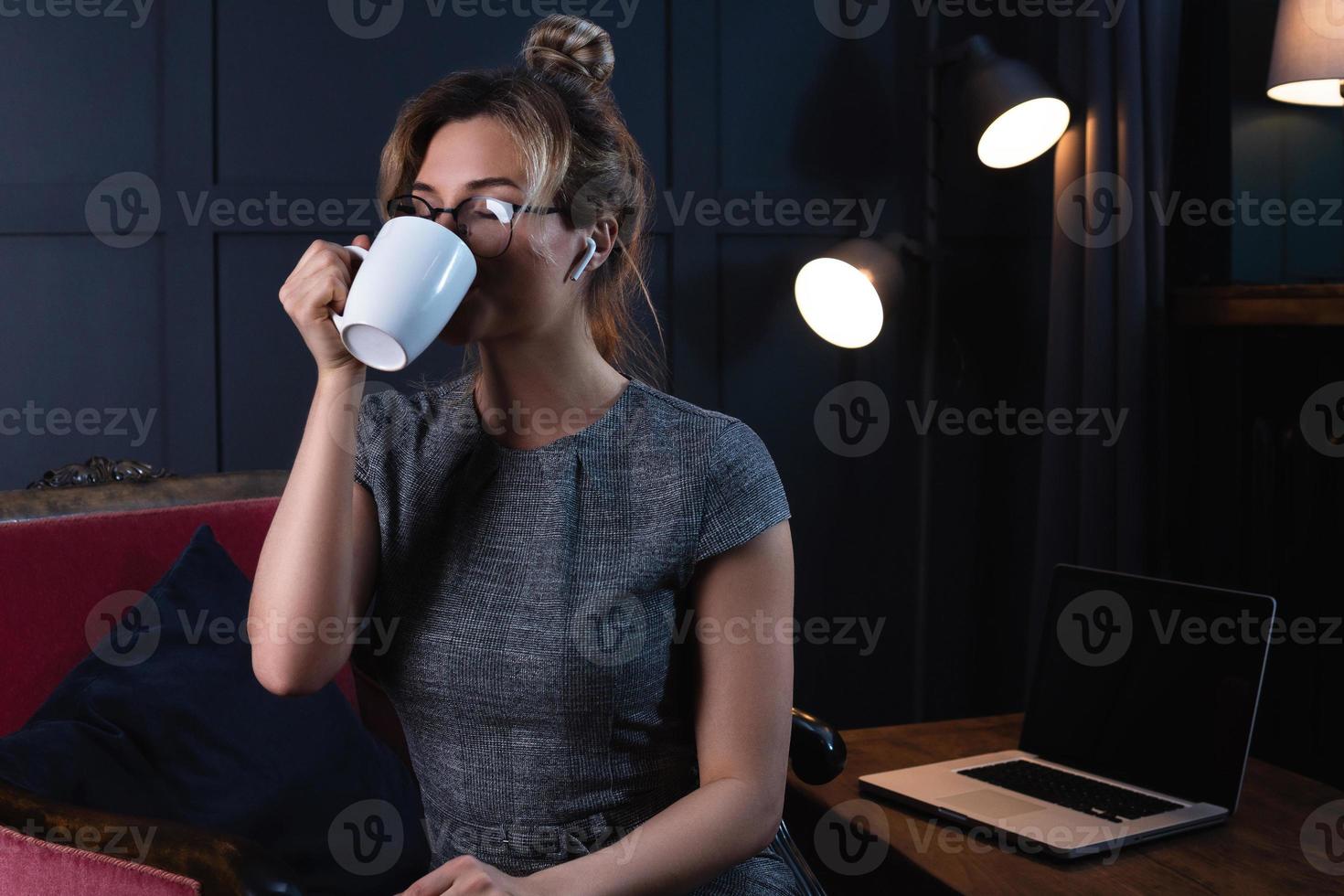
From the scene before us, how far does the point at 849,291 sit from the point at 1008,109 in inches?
15.8

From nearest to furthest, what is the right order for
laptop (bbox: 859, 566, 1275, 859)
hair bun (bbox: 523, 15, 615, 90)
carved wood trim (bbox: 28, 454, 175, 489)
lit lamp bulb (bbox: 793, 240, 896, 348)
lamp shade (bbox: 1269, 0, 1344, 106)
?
1. hair bun (bbox: 523, 15, 615, 90)
2. laptop (bbox: 859, 566, 1275, 859)
3. carved wood trim (bbox: 28, 454, 175, 489)
4. lamp shade (bbox: 1269, 0, 1344, 106)
5. lit lamp bulb (bbox: 793, 240, 896, 348)

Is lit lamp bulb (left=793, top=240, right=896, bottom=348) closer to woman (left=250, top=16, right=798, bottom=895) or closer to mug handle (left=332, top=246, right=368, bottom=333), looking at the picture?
woman (left=250, top=16, right=798, bottom=895)

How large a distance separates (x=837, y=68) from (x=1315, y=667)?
1442 millimetres

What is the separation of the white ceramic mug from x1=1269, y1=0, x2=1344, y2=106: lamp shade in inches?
61.0

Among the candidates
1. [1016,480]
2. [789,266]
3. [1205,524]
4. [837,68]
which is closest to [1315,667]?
[1205,524]

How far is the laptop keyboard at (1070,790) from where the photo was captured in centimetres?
137

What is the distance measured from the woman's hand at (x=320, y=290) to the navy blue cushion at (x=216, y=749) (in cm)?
45

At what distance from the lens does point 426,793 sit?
118cm

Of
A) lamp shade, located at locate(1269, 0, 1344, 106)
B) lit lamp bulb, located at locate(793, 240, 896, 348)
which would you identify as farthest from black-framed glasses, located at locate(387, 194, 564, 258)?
lamp shade, located at locate(1269, 0, 1344, 106)

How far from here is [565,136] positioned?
112 cm

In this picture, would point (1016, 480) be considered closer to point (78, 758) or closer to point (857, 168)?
point (857, 168)

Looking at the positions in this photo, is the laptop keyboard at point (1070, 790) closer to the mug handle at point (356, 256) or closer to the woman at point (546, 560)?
the woman at point (546, 560)

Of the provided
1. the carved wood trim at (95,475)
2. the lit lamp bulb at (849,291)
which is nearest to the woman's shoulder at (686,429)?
the carved wood trim at (95,475)

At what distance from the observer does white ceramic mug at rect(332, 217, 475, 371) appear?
2.97ft
